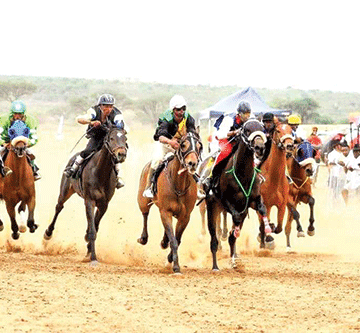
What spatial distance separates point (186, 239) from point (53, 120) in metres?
63.3

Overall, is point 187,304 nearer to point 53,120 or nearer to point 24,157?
point 24,157

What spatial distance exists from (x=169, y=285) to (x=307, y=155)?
7.07 m

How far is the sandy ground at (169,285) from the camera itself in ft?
33.9

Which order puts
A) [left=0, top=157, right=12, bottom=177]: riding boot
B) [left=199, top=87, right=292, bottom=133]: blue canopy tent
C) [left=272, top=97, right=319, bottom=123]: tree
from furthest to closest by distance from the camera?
[left=272, top=97, right=319, bottom=123]: tree, [left=199, top=87, right=292, bottom=133]: blue canopy tent, [left=0, top=157, right=12, bottom=177]: riding boot

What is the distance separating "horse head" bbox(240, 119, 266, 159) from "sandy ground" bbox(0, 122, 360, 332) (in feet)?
6.34

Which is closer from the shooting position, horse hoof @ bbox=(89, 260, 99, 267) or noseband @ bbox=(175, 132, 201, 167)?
noseband @ bbox=(175, 132, 201, 167)

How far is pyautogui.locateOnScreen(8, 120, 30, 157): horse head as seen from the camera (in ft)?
55.7

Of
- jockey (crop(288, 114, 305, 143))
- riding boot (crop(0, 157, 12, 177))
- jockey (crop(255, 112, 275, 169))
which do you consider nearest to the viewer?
riding boot (crop(0, 157, 12, 177))

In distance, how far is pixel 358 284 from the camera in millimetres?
13539

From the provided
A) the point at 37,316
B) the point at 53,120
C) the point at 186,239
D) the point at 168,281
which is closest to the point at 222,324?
the point at 37,316

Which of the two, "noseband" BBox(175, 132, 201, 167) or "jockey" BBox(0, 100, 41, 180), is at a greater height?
"jockey" BBox(0, 100, 41, 180)

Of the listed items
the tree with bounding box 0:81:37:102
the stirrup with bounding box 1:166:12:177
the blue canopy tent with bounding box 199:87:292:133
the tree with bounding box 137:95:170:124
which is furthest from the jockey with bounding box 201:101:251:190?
the tree with bounding box 137:95:170:124

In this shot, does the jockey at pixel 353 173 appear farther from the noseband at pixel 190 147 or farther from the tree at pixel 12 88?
the tree at pixel 12 88

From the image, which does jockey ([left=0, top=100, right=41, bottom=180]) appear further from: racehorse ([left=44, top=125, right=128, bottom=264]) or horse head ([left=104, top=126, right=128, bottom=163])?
horse head ([left=104, top=126, right=128, bottom=163])
